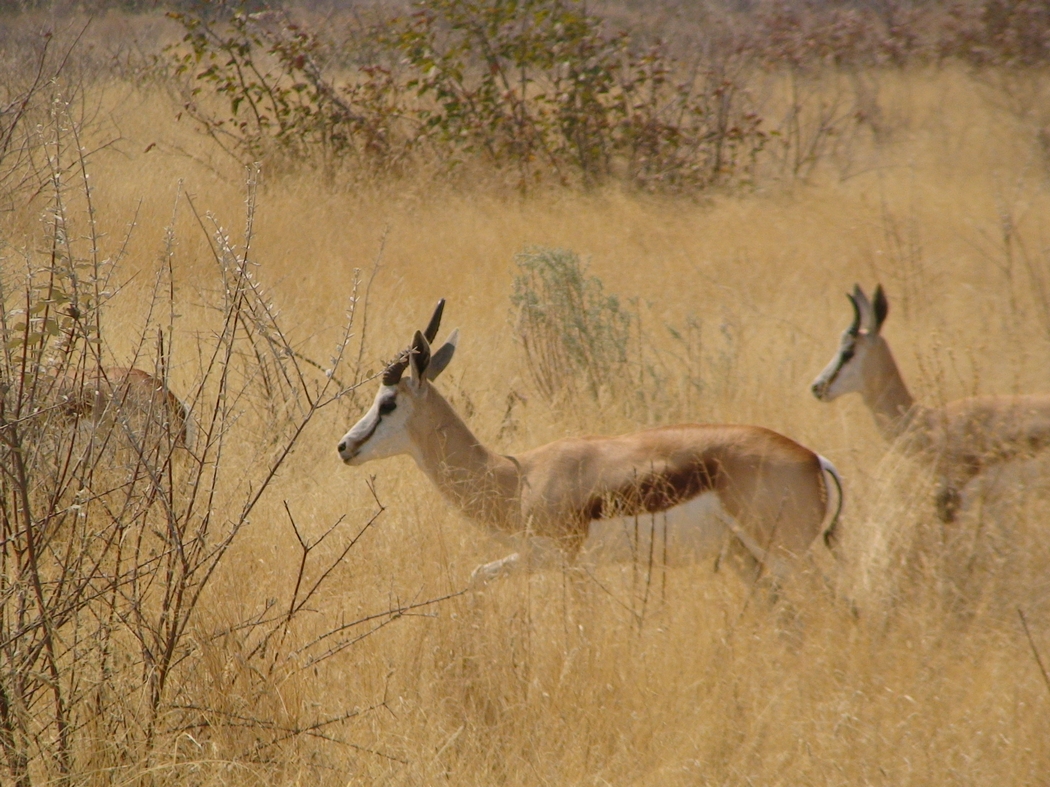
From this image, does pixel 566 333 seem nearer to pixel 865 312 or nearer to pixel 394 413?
pixel 865 312

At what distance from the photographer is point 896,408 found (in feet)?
19.9

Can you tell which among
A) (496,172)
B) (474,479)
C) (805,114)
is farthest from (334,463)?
(805,114)

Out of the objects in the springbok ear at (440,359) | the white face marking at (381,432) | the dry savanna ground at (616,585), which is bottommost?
the dry savanna ground at (616,585)

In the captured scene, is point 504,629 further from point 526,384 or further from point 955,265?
point 955,265

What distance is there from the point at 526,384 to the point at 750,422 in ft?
4.47

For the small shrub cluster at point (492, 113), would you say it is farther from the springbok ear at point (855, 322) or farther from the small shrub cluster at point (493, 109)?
the springbok ear at point (855, 322)

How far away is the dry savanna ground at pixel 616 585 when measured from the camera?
313 cm

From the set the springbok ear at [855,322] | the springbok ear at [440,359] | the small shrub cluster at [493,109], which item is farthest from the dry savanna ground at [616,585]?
the small shrub cluster at [493,109]

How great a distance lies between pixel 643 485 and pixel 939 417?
1.63 m

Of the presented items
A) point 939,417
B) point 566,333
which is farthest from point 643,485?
point 566,333

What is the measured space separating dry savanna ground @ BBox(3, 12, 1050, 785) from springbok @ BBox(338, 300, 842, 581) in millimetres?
153

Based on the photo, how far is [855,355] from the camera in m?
6.07

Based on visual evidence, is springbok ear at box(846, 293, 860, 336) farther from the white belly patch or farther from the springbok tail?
the white belly patch

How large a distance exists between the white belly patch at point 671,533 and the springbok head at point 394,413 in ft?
3.07
